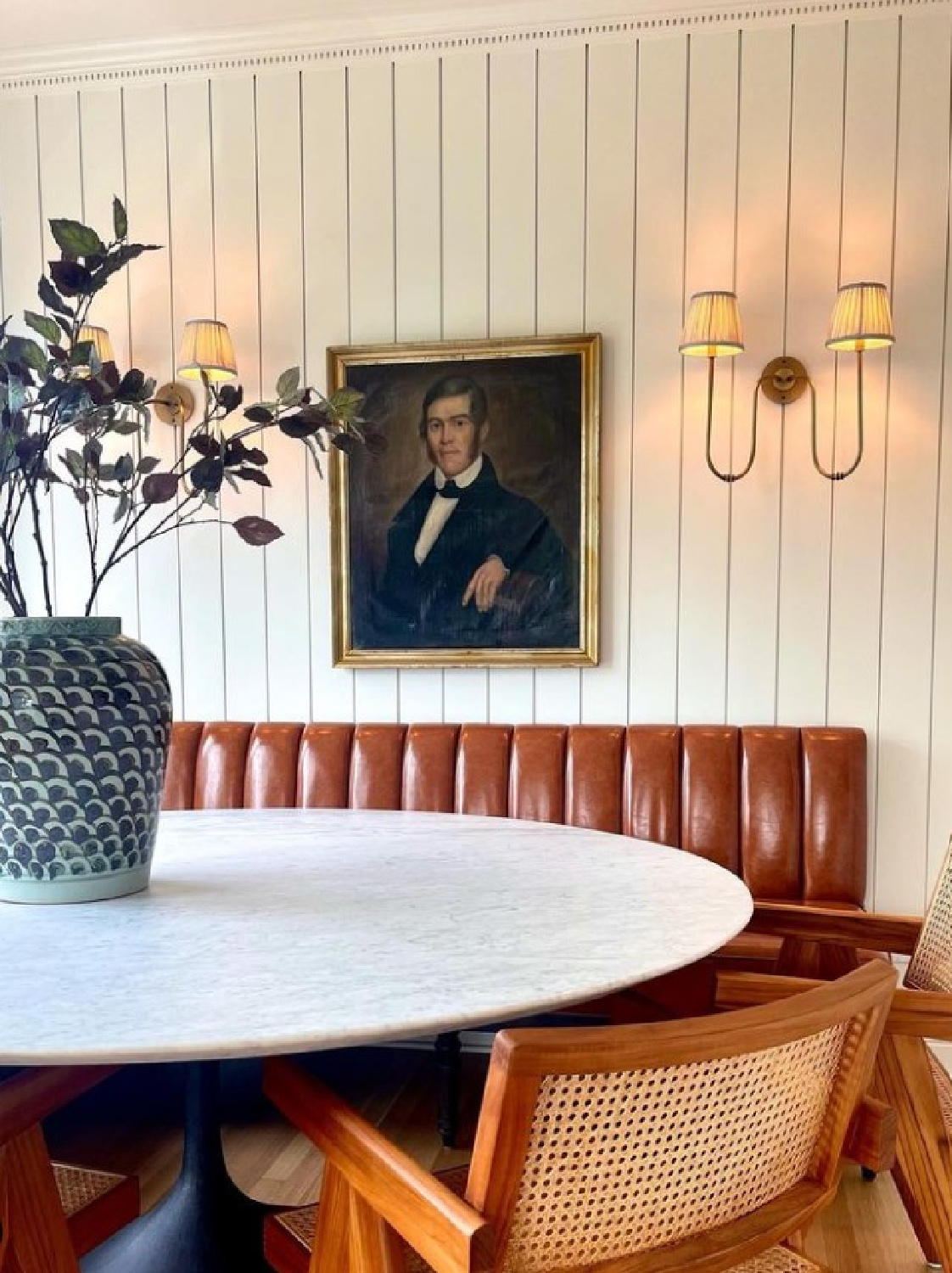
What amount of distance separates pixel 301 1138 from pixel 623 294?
257cm

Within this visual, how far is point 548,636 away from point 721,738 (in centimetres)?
62

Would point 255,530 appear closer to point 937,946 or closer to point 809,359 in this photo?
point 937,946

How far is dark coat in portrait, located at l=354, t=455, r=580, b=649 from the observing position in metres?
3.19

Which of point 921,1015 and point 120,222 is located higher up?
point 120,222

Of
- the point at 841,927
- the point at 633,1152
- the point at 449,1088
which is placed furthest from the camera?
the point at 449,1088

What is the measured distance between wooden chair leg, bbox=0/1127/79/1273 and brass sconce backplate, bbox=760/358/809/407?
2.68m

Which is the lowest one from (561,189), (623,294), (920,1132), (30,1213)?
(920,1132)

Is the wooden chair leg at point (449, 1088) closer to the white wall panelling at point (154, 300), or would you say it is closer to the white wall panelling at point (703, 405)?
the white wall panelling at point (703, 405)

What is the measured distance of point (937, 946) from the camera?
179 cm

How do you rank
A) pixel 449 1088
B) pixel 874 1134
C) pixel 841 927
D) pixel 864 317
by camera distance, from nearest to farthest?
pixel 874 1134
pixel 841 927
pixel 449 1088
pixel 864 317

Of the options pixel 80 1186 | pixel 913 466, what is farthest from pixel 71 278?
pixel 913 466

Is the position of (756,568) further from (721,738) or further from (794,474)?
(721,738)

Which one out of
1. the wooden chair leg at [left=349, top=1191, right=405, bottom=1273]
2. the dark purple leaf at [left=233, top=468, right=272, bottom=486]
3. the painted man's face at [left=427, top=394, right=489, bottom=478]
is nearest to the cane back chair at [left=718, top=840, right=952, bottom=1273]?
the wooden chair leg at [left=349, top=1191, right=405, bottom=1273]

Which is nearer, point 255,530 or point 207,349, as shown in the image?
point 255,530
